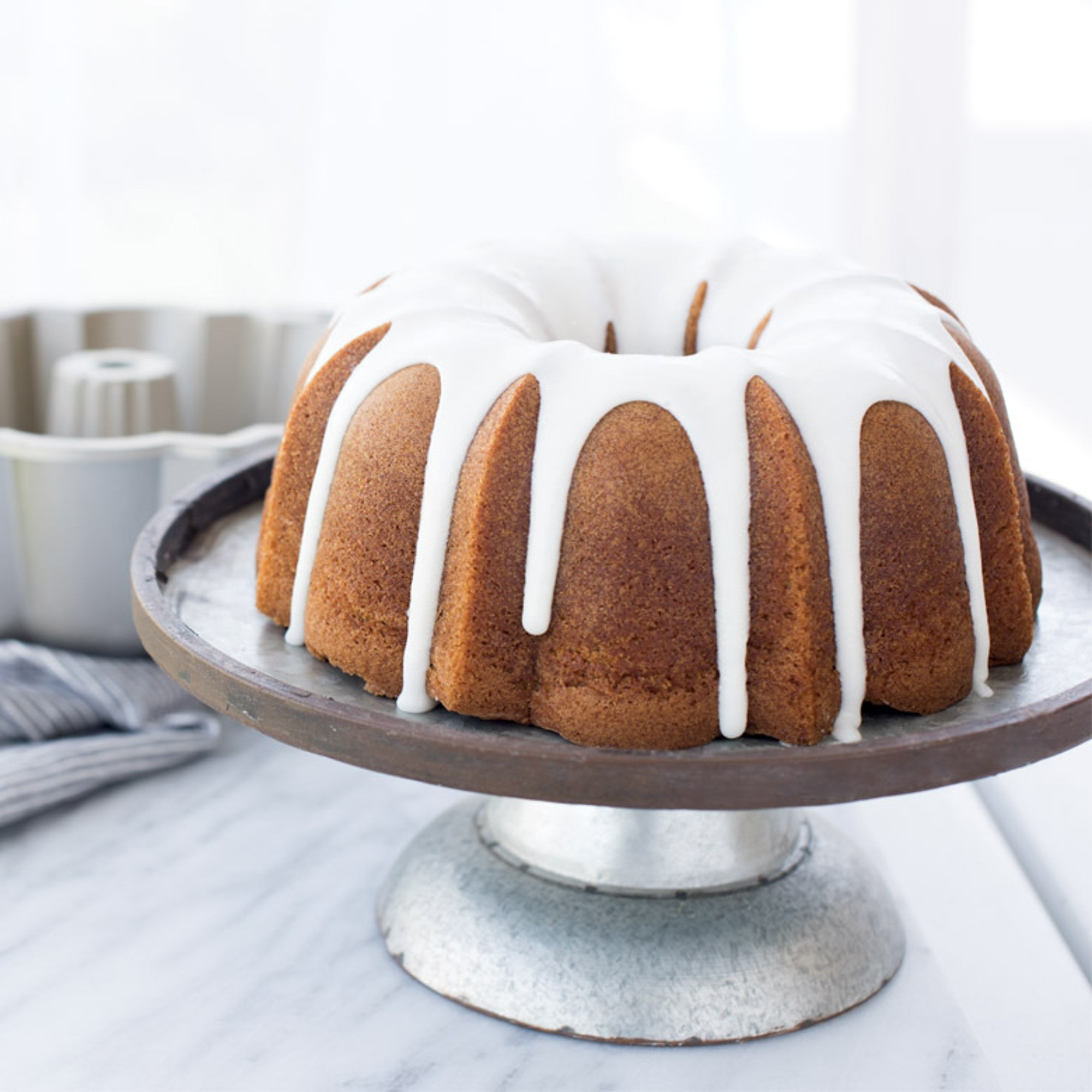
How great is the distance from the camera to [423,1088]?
2.91 ft

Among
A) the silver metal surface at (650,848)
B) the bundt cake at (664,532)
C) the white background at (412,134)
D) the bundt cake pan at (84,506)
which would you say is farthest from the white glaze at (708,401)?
the white background at (412,134)

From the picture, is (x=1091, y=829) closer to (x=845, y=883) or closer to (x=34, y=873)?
(x=845, y=883)

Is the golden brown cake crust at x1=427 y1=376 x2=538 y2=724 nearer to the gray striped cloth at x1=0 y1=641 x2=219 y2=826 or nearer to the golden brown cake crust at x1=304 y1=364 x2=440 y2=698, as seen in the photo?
the golden brown cake crust at x1=304 y1=364 x2=440 y2=698

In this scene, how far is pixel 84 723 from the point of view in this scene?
122 centimetres

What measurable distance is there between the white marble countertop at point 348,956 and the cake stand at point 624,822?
26mm

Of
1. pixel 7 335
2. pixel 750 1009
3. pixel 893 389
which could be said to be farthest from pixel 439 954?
pixel 7 335

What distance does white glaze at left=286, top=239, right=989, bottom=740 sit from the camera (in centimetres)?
81

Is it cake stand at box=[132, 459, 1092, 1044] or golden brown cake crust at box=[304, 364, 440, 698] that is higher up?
golden brown cake crust at box=[304, 364, 440, 698]

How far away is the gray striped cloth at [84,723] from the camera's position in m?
1.16

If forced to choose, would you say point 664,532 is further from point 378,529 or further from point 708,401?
point 378,529

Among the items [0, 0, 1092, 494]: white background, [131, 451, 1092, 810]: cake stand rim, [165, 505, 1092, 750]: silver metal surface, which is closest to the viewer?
[131, 451, 1092, 810]: cake stand rim

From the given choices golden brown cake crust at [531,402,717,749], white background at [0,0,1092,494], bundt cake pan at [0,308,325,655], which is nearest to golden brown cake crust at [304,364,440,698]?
golden brown cake crust at [531,402,717,749]

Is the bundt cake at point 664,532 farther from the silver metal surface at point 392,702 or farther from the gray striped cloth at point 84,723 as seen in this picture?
the gray striped cloth at point 84,723

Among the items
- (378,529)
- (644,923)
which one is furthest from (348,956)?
(378,529)
